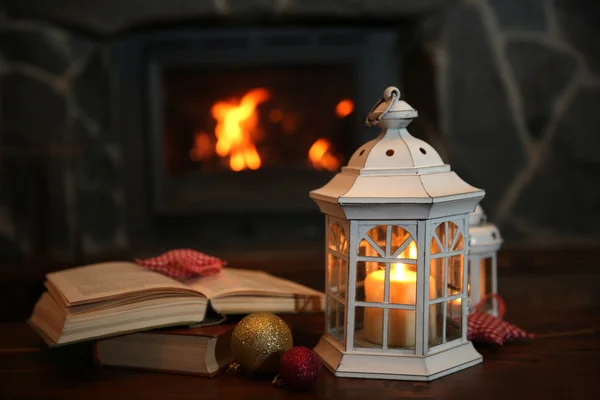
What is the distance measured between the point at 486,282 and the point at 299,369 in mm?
399

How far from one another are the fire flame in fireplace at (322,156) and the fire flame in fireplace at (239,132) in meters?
0.20

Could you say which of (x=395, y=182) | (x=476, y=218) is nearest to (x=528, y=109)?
(x=476, y=218)

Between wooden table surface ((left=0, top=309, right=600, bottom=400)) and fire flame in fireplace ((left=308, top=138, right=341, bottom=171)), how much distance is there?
161 centimetres

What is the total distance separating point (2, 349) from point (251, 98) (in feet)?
5.62

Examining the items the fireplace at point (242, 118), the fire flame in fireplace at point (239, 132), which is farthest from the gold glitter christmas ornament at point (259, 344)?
the fire flame in fireplace at point (239, 132)

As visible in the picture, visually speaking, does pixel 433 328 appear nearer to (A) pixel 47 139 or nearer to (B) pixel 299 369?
(B) pixel 299 369

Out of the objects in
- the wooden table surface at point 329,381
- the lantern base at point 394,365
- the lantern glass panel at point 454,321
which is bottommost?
the wooden table surface at point 329,381

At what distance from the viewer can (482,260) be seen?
98 centimetres

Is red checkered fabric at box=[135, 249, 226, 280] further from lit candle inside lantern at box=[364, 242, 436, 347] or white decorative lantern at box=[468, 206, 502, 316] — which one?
white decorative lantern at box=[468, 206, 502, 316]

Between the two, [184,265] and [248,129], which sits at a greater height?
[248,129]

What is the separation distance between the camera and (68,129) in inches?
92.0

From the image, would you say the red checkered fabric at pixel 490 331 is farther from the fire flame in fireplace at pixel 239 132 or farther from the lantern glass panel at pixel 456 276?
the fire flame in fireplace at pixel 239 132

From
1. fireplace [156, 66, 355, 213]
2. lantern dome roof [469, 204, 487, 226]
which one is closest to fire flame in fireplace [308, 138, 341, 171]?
fireplace [156, 66, 355, 213]

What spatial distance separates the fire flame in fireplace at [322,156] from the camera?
2.50 meters
